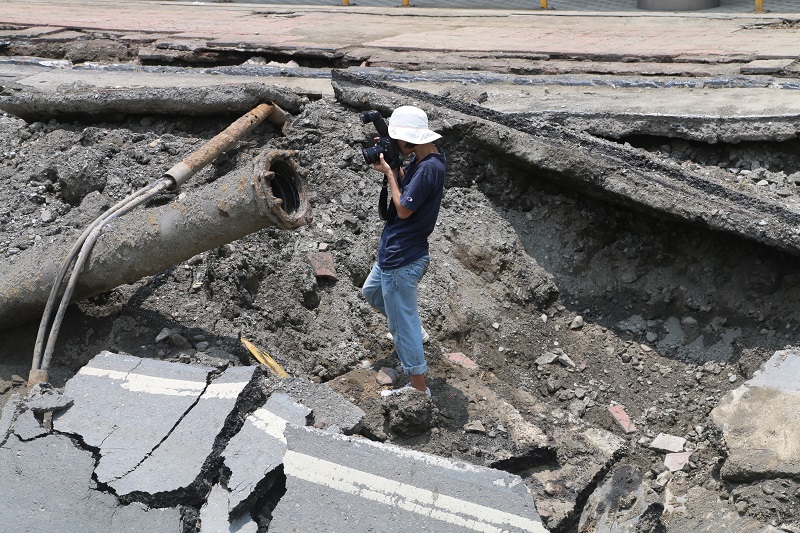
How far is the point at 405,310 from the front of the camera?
5.09 metres

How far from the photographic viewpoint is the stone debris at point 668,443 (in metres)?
5.07

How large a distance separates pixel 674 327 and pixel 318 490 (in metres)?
3.01

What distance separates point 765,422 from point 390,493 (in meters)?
2.04

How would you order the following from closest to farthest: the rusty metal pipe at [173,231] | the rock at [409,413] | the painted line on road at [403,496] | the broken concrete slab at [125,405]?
the painted line on road at [403,496], the broken concrete slab at [125,405], the rock at [409,413], the rusty metal pipe at [173,231]

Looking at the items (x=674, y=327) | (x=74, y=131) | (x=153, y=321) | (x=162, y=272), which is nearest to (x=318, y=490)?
(x=153, y=321)

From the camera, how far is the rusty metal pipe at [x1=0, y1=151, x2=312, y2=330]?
4941mm

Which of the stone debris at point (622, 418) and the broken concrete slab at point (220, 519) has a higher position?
the broken concrete slab at point (220, 519)

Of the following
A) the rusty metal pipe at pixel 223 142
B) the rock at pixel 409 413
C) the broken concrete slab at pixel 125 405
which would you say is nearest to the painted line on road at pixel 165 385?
the broken concrete slab at pixel 125 405

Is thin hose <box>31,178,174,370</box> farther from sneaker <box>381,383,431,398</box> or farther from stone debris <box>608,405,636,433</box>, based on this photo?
stone debris <box>608,405,636,433</box>

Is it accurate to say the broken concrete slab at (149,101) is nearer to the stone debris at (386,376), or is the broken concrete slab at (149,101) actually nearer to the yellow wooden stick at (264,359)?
the yellow wooden stick at (264,359)

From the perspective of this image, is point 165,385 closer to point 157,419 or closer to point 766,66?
point 157,419

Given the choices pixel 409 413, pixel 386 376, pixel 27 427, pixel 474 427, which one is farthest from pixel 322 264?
pixel 27 427

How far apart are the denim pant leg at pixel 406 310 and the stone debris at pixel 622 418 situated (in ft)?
4.06

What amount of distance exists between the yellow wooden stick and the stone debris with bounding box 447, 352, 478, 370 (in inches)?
43.0
